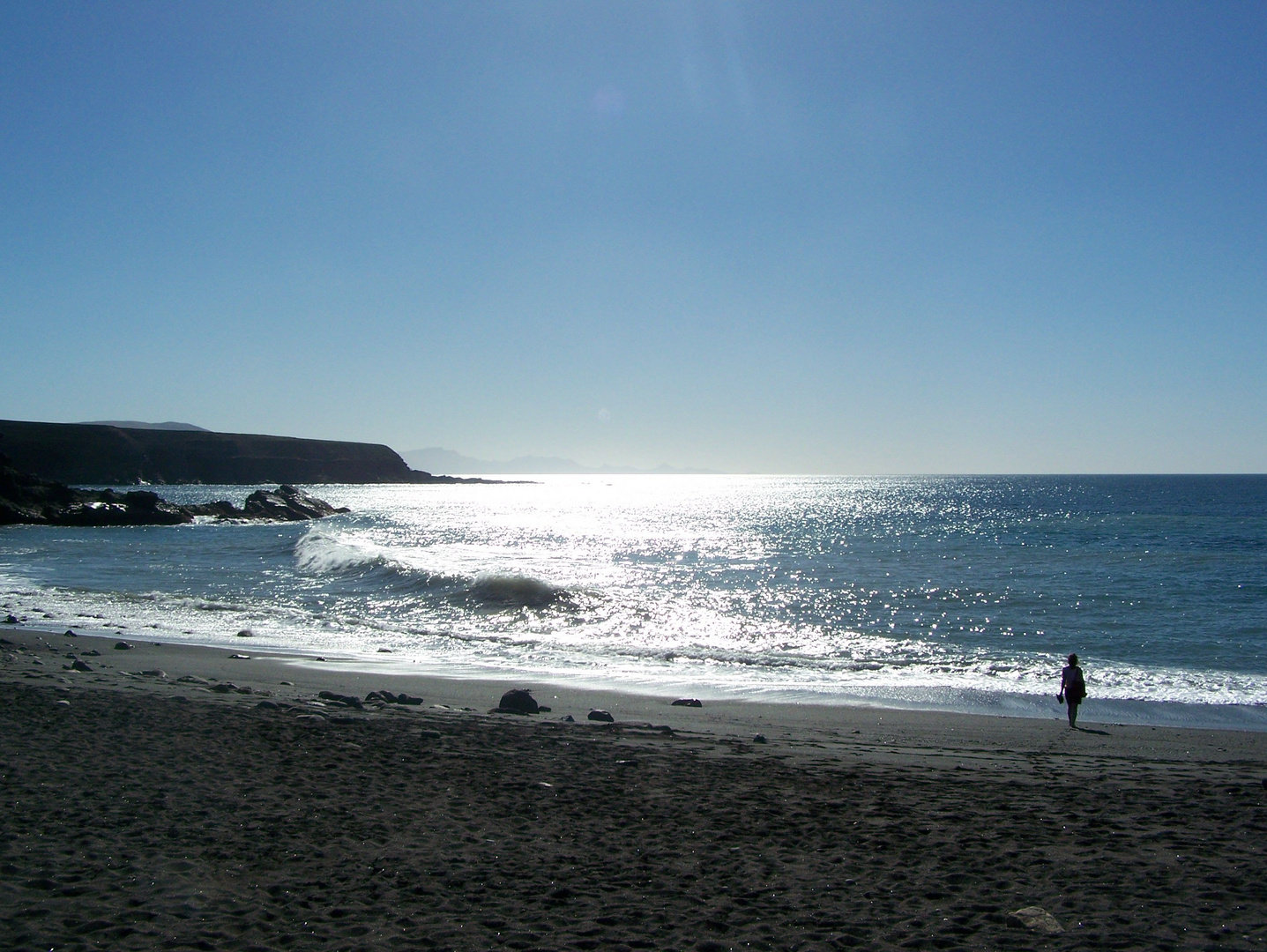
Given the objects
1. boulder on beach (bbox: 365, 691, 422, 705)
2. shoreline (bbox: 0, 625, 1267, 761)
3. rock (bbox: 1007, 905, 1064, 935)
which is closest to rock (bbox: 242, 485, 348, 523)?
shoreline (bbox: 0, 625, 1267, 761)

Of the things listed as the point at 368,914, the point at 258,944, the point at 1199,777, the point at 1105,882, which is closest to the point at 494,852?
the point at 368,914

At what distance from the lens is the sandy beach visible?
5.30 metres

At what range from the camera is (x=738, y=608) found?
94.9ft

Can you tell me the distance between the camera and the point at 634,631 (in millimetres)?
24344

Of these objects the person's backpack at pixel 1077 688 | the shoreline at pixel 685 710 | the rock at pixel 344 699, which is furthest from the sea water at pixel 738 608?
the rock at pixel 344 699

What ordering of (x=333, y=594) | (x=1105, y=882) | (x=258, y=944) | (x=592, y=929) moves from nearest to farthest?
(x=258, y=944) < (x=592, y=929) < (x=1105, y=882) < (x=333, y=594)

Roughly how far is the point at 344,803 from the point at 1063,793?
22.9 ft

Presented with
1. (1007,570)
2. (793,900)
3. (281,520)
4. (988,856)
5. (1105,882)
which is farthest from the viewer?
(281,520)

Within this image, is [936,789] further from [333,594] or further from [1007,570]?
[1007,570]

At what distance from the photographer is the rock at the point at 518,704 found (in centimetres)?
1304

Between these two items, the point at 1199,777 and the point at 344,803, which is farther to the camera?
the point at 1199,777

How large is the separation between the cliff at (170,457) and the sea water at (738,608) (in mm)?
91626

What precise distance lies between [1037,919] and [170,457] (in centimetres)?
17771

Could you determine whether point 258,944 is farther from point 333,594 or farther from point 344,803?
point 333,594
